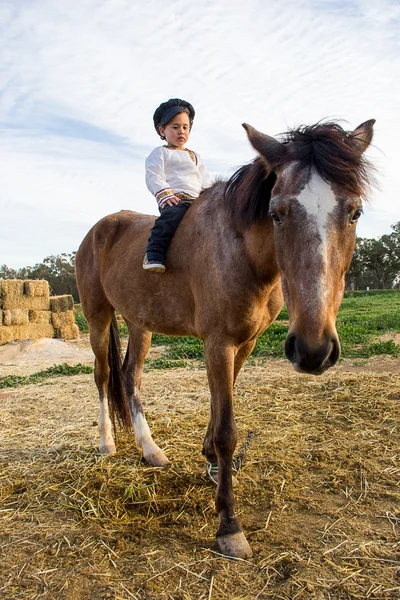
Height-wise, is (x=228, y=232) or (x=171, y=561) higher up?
(x=228, y=232)

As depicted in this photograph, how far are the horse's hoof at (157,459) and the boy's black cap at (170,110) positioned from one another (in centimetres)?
275

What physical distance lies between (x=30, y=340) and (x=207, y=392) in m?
7.70

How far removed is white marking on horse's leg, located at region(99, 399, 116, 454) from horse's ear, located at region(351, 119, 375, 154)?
3.13m

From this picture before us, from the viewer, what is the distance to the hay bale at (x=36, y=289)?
1283 cm

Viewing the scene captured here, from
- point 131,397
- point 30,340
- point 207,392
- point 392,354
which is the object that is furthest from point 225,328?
point 30,340

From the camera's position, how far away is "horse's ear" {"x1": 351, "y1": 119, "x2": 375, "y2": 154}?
2402mm

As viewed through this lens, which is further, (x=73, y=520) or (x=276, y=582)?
(x=73, y=520)

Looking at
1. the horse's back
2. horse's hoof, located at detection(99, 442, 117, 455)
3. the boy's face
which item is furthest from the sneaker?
horse's hoof, located at detection(99, 442, 117, 455)

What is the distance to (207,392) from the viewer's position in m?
5.78

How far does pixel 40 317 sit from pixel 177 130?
33.0ft

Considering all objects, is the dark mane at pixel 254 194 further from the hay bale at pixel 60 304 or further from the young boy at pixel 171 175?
the hay bale at pixel 60 304

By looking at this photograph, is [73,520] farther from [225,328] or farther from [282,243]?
[282,243]

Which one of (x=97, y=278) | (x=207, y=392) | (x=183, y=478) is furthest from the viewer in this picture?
(x=207, y=392)

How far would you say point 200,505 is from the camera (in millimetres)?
2994
